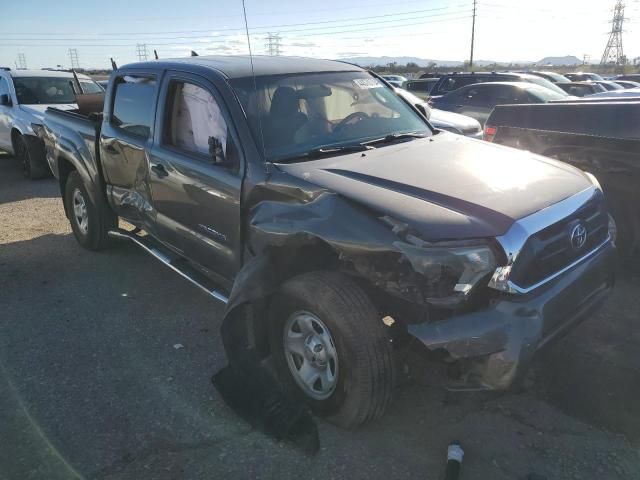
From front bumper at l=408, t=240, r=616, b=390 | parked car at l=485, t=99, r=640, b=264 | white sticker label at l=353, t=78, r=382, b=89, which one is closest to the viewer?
front bumper at l=408, t=240, r=616, b=390

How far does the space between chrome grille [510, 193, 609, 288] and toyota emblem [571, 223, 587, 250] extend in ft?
0.06

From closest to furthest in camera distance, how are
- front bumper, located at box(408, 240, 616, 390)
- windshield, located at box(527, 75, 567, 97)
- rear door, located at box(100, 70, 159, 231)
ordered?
front bumper, located at box(408, 240, 616, 390), rear door, located at box(100, 70, 159, 231), windshield, located at box(527, 75, 567, 97)

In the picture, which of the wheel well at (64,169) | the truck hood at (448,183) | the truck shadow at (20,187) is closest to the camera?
the truck hood at (448,183)

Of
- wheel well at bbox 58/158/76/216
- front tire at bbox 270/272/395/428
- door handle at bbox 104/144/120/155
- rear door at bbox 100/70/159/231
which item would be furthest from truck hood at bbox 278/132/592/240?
wheel well at bbox 58/158/76/216

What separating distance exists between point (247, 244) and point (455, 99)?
31.6 feet

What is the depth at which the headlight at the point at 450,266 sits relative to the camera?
7.93 feet

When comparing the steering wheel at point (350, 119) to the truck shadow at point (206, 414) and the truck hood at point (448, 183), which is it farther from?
the truck shadow at point (206, 414)

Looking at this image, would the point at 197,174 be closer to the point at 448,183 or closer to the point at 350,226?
the point at 350,226

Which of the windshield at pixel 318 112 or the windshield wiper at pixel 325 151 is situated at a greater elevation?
the windshield at pixel 318 112

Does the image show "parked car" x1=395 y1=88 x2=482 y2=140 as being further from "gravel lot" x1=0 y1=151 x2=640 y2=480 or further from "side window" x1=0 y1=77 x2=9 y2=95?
"side window" x1=0 y1=77 x2=9 y2=95

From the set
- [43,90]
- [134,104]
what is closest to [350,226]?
[134,104]

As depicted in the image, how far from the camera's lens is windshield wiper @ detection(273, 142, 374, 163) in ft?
10.7

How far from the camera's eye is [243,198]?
3.25 metres

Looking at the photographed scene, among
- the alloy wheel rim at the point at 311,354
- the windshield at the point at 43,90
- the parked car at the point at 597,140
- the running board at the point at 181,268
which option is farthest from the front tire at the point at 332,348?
the windshield at the point at 43,90
